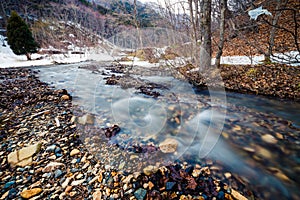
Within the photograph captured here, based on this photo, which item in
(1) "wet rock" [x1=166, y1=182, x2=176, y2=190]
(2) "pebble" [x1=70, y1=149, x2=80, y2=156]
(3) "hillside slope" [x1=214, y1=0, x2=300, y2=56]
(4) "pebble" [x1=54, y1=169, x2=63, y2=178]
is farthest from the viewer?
(2) "pebble" [x1=70, y1=149, x2=80, y2=156]

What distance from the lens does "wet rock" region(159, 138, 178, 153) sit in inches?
87.1

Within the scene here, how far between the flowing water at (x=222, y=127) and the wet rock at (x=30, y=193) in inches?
41.3

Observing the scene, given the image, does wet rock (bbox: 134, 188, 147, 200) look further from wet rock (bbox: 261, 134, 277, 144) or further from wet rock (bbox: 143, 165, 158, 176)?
wet rock (bbox: 261, 134, 277, 144)

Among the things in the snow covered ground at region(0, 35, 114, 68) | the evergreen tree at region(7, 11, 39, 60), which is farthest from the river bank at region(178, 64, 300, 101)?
the evergreen tree at region(7, 11, 39, 60)

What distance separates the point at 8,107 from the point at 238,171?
15.8 ft

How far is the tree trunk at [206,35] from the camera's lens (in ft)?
17.1

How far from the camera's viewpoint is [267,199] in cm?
153

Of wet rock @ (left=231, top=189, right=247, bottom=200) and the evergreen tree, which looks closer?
wet rock @ (left=231, top=189, right=247, bottom=200)

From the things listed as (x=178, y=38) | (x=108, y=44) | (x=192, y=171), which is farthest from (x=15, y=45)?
(x=192, y=171)

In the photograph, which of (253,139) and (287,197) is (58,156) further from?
(253,139)

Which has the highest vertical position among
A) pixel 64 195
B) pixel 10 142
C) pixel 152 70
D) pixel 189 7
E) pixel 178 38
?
pixel 189 7

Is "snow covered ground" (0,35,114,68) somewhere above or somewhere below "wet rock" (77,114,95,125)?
above

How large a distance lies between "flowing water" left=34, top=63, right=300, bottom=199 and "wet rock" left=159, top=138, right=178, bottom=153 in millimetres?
82

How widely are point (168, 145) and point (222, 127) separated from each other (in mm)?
1157
